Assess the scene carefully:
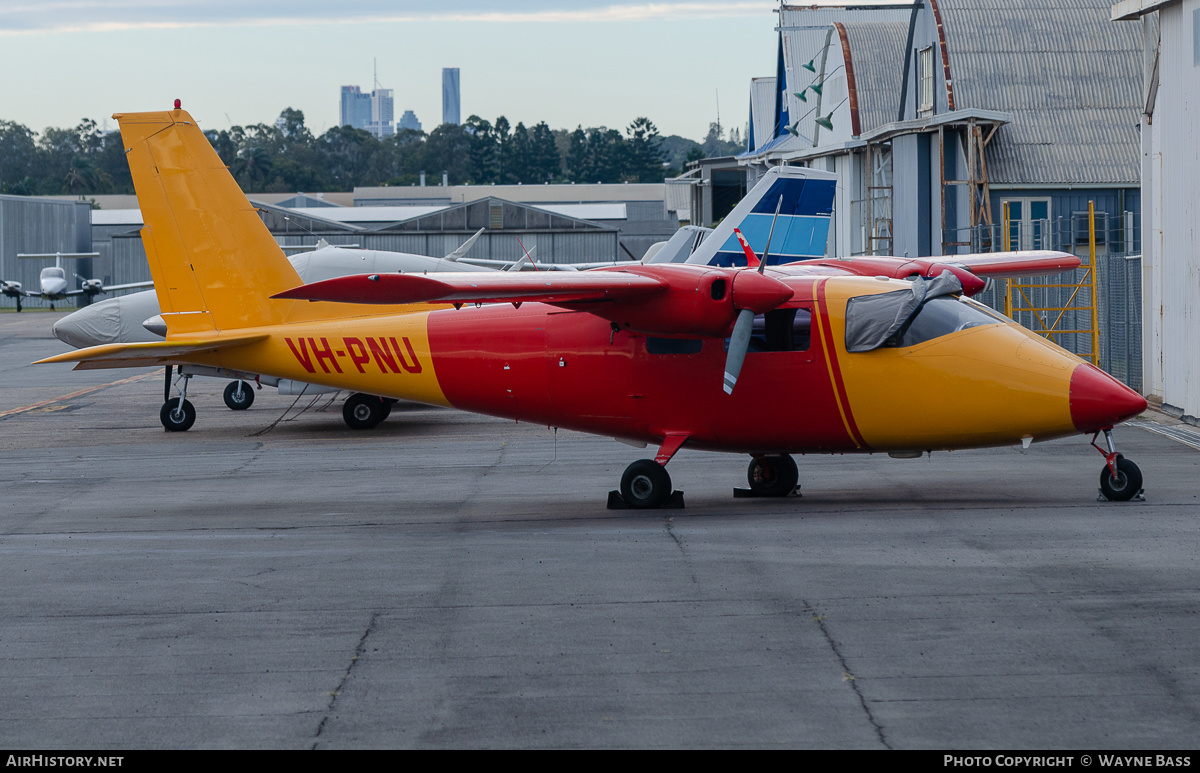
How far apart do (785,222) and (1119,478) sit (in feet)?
40.0

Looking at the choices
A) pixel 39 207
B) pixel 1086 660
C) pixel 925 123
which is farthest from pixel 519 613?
pixel 39 207

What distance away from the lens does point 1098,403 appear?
1073cm

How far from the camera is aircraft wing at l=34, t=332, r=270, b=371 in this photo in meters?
14.7

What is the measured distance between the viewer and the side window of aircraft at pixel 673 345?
1201 centimetres

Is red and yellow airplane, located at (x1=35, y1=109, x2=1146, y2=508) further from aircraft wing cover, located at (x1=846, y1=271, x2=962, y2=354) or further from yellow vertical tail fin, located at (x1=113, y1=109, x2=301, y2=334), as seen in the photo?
yellow vertical tail fin, located at (x1=113, y1=109, x2=301, y2=334)

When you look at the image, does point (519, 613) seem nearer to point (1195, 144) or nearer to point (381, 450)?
point (381, 450)

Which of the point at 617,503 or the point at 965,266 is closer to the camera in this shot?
the point at 617,503

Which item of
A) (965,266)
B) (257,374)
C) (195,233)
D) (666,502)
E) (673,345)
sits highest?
(195,233)

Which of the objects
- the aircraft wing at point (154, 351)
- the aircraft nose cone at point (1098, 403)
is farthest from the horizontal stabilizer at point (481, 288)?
the aircraft wing at point (154, 351)

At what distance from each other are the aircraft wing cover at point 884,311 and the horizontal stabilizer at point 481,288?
191 cm

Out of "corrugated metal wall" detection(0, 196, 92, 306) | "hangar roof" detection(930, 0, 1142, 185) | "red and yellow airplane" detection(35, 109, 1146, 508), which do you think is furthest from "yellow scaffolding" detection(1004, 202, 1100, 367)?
"corrugated metal wall" detection(0, 196, 92, 306)

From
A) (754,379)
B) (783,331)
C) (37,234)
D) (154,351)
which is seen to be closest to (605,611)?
(754,379)

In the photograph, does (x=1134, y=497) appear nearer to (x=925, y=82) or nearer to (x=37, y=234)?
(x=925, y=82)

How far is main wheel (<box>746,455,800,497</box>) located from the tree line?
135701 millimetres
